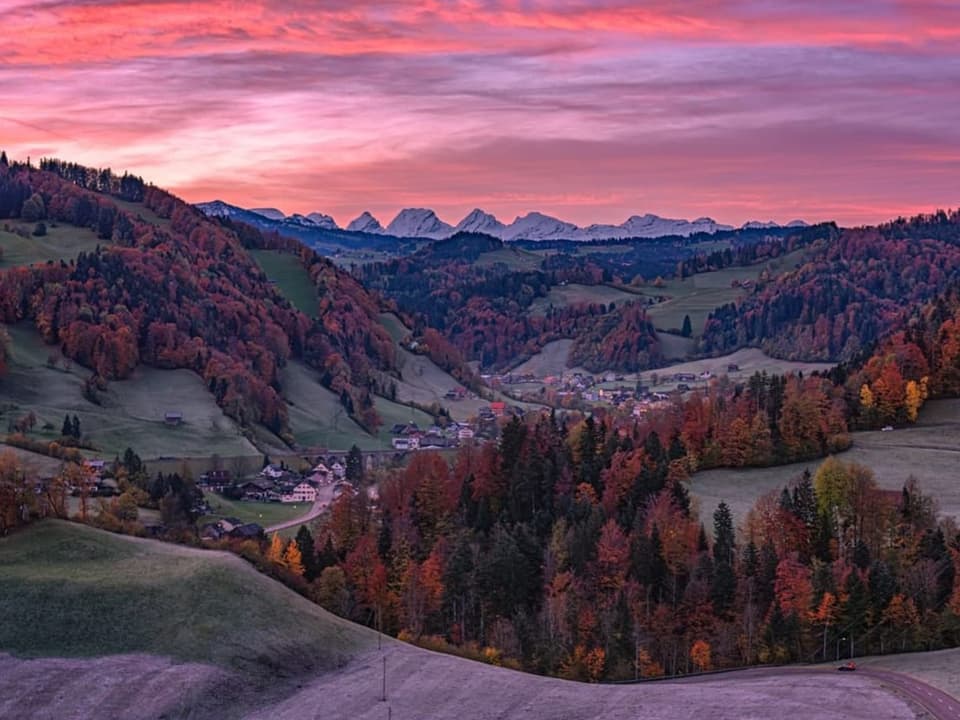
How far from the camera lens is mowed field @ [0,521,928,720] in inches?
2539

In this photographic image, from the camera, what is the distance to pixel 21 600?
75.7 meters

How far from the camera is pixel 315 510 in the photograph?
15238 centimetres

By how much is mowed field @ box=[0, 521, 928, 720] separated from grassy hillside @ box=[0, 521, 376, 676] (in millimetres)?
124

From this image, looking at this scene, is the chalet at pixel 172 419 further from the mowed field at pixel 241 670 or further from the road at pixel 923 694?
the road at pixel 923 694

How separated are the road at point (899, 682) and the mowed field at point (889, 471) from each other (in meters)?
25.3

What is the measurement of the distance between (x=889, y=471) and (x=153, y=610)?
69557 mm

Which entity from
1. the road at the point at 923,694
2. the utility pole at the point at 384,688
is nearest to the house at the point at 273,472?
the utility pole at the point at 384,688

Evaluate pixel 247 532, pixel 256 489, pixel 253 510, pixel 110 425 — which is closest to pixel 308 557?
pixel 247 532

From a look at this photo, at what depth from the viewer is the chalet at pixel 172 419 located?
193875 mm

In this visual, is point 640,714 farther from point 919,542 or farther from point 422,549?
point 422,549

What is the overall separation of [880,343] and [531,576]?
85264 millimetres

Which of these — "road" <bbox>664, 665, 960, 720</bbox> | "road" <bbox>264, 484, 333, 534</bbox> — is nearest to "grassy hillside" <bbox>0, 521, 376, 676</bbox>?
"road" <bbox>664, 665, 960, 720</bbox>

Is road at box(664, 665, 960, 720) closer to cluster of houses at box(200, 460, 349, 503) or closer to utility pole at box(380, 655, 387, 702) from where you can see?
utility pole at box(380, 655, 387, 702)

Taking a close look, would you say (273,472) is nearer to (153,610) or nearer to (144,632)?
(153,610)
